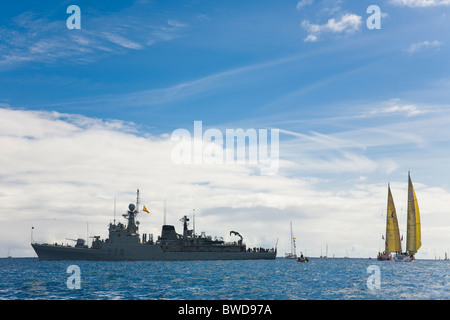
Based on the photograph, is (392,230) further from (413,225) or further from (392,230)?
(413,225)

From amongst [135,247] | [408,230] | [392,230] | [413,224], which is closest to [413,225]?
[413,224]

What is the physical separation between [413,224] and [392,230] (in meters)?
8.47

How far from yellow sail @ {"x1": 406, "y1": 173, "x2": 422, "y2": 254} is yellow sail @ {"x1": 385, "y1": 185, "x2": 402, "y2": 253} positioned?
159 inches

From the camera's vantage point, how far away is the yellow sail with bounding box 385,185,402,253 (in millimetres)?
111631

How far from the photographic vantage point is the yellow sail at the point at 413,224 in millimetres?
104438

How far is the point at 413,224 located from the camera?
106 meters

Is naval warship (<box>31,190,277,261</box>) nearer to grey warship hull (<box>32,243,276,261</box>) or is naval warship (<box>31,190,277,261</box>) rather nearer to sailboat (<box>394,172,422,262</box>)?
grey warship hull (<box>32,243,276,261</box>)

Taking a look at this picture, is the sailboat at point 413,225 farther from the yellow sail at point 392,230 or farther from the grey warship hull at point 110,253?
the grey warship hull at point 110,253

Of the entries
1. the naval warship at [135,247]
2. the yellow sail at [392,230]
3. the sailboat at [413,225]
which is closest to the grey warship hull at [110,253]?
the naval warship at [135,247]

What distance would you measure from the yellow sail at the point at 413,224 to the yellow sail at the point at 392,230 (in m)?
4.03
